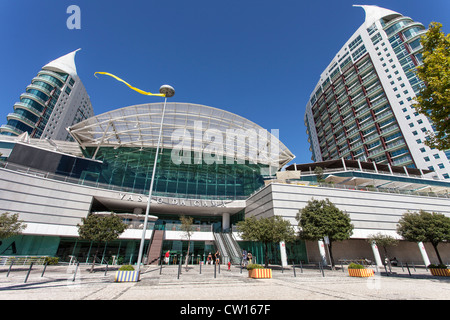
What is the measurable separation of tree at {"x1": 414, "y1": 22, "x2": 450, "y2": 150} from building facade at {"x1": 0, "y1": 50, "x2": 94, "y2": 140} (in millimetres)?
88447

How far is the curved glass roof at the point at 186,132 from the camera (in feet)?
114

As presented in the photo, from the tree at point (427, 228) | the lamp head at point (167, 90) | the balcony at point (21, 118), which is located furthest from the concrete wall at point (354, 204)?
the balcony at point (21, 118)

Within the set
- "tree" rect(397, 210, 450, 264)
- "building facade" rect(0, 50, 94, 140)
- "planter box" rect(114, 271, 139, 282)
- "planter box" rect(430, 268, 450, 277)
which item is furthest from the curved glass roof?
"building facade" rect(0, 50, 94, 140)

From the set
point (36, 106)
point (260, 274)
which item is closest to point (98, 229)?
point (260, 274)

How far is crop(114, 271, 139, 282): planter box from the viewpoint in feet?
39.3

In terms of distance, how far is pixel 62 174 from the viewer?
30.3 metres

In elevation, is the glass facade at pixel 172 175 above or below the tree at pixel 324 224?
above

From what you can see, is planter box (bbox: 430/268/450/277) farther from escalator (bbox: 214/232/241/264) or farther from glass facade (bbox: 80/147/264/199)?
glass facade (bbox: 80/147/264/199)

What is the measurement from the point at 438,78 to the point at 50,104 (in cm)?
9925

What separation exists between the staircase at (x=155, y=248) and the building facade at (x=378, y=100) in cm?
7170

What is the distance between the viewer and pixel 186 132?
127 ft

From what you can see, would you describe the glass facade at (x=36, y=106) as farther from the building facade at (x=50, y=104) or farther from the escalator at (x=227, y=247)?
the escalator at (x=227, y=247)
